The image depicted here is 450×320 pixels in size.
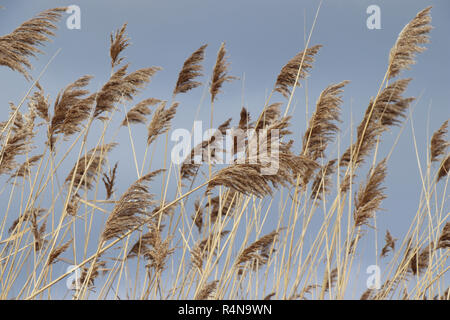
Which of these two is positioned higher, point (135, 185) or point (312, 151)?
point (312, 151)

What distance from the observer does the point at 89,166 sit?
4.26 meters

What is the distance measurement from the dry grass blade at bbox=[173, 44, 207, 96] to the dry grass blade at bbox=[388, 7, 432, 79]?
1.74 m

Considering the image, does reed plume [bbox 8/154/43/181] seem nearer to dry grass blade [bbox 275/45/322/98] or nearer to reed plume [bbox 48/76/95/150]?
reed plume [bbox 48/76/95/150]

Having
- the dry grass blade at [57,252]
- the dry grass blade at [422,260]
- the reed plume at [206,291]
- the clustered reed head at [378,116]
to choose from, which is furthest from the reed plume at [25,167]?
the dry grass blade at [422,260]

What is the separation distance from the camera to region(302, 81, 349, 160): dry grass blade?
416 centimetres

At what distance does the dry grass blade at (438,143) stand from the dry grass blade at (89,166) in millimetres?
3046

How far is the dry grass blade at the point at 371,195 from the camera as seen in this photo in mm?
3842

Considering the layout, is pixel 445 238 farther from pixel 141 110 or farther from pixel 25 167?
pixel 25 167

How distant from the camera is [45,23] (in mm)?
3652

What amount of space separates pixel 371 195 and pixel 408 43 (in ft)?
4.83

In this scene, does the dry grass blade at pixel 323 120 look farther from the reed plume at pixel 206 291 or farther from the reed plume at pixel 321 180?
the reed plume at pixel 206 291
